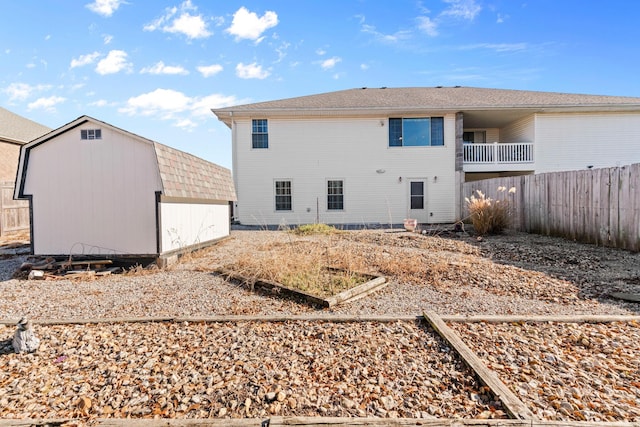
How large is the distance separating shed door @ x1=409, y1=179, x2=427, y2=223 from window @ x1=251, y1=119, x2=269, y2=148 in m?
7.26

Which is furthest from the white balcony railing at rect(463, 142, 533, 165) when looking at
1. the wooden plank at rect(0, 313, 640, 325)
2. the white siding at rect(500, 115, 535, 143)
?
the wooden plank at rect(0, 313, 640, 325)

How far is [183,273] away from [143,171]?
7.46ft

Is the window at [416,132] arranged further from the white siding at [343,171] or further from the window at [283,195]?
the window at [283,195]

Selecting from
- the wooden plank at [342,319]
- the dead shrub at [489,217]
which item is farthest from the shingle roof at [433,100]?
the wooden plank at [342,319]

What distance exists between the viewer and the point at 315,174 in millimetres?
15383

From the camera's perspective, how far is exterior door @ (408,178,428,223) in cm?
1550

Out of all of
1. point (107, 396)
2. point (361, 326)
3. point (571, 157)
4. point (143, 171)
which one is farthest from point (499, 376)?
point (571, 157)

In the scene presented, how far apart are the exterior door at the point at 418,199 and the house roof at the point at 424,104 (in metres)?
3.45

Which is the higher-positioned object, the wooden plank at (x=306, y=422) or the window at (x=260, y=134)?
the window at (x=260, y=134)

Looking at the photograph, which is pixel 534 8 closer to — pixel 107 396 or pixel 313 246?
pixel 313 246

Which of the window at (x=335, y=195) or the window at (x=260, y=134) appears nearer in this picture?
the window at (x=260, y=134)

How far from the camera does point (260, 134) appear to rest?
15.3 meters

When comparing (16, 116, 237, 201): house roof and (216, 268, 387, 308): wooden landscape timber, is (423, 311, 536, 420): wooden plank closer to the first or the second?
(216, 268, 387, 308): wooden landscape timber

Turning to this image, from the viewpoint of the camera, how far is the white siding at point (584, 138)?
50.5ft
